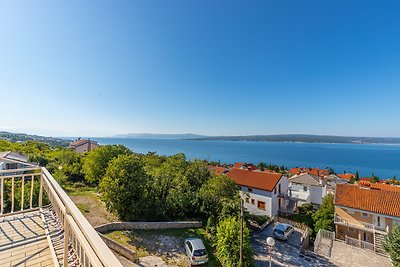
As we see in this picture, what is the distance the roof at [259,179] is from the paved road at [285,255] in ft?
18.5

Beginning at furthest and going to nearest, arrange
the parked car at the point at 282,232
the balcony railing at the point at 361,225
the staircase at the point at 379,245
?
the balcony railing at the point at 361,225
the parked car at the point at 282,232
the staircase at the point at 379,245

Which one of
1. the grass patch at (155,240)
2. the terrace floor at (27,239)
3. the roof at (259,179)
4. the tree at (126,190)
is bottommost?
the grass patch at (155,240)

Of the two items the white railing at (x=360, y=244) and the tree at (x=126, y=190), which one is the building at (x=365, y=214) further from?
the tree at (x=126, y=190)

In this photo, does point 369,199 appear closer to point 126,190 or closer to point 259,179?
point 259,179

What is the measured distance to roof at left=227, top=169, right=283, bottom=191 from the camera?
19.1m

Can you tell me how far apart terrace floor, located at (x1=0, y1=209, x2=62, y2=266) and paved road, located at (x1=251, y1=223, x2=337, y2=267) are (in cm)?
976

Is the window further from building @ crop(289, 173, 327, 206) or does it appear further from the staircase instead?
the staircase

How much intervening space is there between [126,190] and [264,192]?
12.5 meters

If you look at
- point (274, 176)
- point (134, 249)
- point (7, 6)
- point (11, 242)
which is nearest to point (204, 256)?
point (134, 249)

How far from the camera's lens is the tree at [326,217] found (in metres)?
16.2

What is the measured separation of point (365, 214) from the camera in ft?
52.3

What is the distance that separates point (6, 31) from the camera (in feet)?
23.4

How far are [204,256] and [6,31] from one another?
11050mm

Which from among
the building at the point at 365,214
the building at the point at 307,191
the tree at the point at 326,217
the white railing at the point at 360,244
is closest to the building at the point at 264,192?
the building at the point at 307,191
